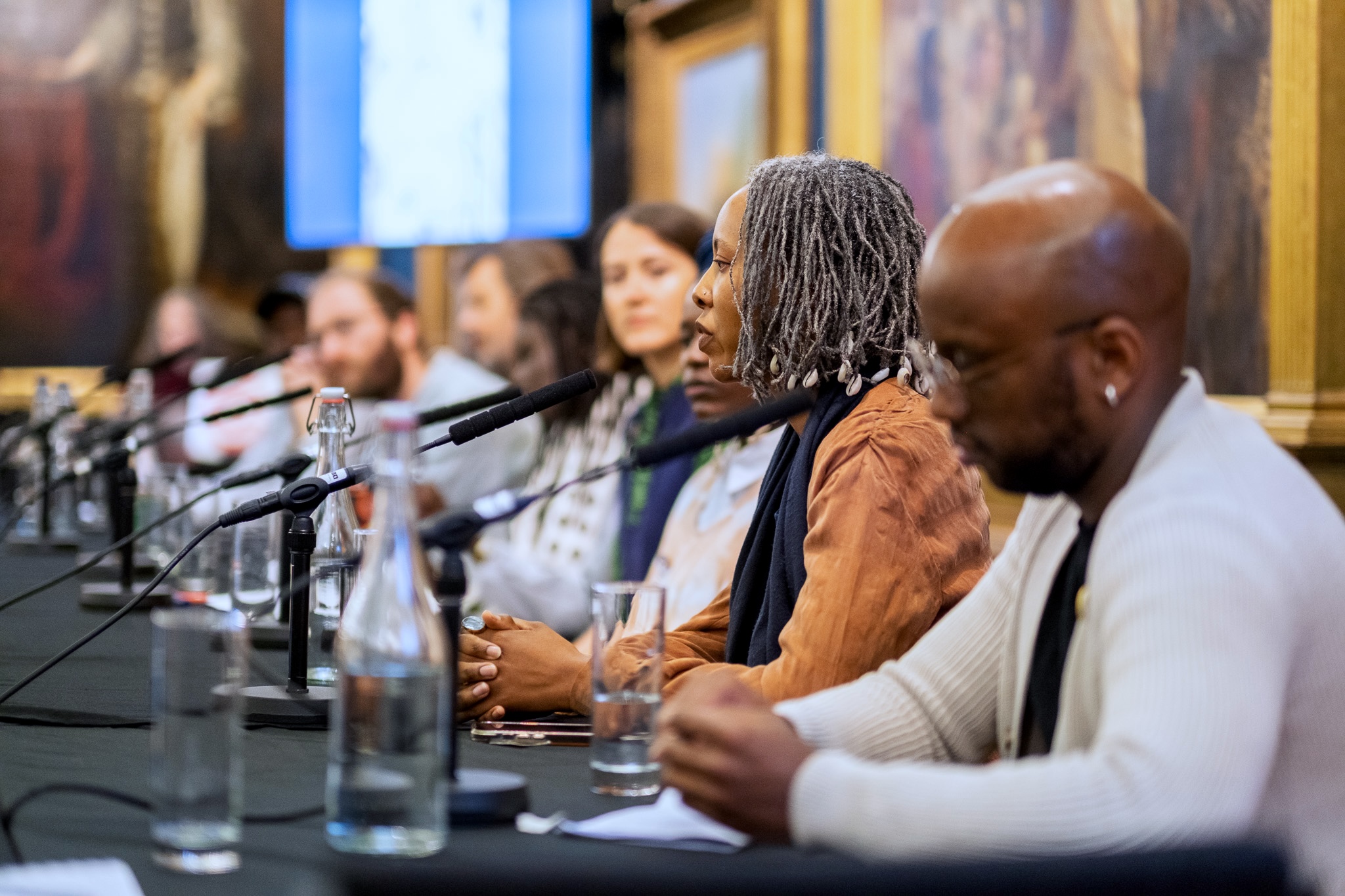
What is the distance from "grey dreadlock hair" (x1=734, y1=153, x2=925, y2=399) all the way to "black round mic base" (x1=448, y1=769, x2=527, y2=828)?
2.62 feet

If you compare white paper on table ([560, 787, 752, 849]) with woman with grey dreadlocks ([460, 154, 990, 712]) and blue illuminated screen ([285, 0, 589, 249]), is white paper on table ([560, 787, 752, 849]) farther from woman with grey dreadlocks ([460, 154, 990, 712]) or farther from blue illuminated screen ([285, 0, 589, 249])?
blue illuminated screen ([285, 0, 589, 249])

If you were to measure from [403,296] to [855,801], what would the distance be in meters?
4.94

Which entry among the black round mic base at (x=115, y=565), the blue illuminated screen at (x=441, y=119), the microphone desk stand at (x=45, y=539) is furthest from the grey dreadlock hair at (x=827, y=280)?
the blue illuminated screen at (x=441, y=119)

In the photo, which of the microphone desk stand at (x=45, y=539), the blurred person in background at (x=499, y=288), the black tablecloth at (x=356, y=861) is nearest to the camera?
the black tablecloth at (x=356, y=861)

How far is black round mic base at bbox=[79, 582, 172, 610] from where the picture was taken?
9.19 feet

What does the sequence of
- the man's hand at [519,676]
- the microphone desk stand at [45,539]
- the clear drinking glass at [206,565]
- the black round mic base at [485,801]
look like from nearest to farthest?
the black round mic base at [485,801] < the man's hand at [519,676] < the clear drinking glass at [206,565] < the microphone desk stand at [45,539]

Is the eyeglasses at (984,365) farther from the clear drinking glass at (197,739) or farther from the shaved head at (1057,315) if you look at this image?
the clear drinking glass at (197,739)

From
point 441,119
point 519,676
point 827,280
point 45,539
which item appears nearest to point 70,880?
point 519,676

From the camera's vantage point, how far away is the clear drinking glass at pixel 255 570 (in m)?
2.38

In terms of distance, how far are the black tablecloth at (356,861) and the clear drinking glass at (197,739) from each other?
0.08 ft

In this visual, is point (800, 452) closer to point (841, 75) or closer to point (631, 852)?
point (631, 852)

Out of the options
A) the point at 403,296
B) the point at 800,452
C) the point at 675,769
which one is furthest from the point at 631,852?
the point at 403,296

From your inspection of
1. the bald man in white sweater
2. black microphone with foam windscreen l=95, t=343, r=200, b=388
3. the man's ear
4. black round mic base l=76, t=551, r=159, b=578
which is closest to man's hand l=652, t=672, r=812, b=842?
the bald man in white sweater

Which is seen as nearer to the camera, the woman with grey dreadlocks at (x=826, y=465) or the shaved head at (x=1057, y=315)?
the shaved head at (x=1057, y=315)
